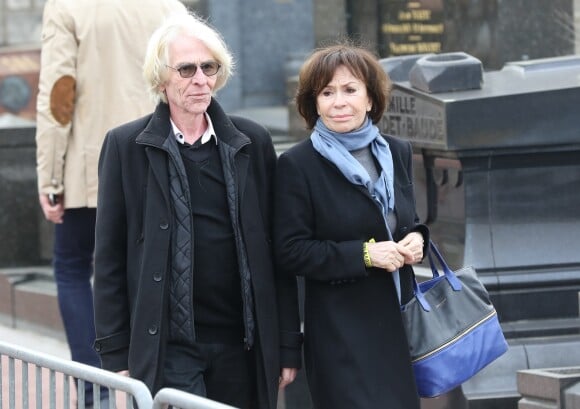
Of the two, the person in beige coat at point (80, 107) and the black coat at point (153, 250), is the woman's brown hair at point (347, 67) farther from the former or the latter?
the person in beige coat at point (80, 107)

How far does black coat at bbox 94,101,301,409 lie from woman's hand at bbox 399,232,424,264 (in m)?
0.39

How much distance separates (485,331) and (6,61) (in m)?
16.2

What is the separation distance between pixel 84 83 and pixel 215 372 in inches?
96.8

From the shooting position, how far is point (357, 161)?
4.44 m

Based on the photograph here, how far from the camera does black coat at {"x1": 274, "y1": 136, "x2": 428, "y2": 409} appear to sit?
4.42 metres

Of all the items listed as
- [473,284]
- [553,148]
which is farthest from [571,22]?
[473,284]

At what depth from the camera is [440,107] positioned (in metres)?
6.12

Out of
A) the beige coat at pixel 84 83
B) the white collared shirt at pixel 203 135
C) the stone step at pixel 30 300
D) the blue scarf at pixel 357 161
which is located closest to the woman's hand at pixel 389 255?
the blue scarf at pixel 357 161

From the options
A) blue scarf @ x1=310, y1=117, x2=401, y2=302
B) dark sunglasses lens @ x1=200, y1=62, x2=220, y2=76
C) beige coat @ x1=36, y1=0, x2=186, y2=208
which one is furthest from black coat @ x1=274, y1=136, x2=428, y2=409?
beige coat @ x1=36, y1=0, x2=186, y2=208

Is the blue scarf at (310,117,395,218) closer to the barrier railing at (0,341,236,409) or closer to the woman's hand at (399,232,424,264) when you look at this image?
the woman's hand at (399,232,424,264)

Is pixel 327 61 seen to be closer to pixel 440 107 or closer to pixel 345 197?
pixel 345 197

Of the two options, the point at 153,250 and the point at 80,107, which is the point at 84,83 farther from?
the point at 153,250

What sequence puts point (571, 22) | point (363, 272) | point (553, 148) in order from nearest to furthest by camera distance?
point (363, 272) → point (553, 148) → point (571, 22)

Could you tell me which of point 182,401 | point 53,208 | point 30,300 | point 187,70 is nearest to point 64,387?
point 182,401
